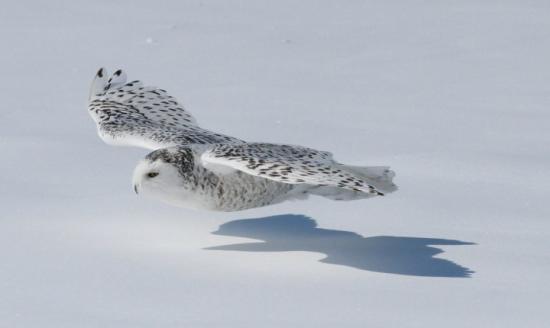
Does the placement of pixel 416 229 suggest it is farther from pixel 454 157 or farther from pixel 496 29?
pixel 496 29

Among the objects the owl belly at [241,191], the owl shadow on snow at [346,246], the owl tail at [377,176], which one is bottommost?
the owl shadow on snow at [346,246]

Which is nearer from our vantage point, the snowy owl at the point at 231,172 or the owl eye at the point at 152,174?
the snowy owl at the point at 231,172

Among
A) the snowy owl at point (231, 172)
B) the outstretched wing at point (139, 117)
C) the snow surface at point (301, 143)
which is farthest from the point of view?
the outstretched wing at point (139, 117)

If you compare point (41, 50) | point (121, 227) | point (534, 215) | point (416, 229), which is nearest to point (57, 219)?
point (121, 227)

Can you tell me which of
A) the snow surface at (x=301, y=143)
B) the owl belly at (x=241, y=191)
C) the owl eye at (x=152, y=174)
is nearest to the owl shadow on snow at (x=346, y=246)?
the snow surface at (x=301, y=143)

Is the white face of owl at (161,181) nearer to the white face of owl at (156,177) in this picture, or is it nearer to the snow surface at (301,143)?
the white face of owl at (156,177)

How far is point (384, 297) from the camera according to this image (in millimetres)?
5574

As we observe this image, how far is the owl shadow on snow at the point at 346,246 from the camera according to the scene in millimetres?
6016

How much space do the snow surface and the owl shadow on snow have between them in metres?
0.02

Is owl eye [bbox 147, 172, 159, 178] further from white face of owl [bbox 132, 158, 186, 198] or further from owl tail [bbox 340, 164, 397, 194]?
owl tail [bbox 340, 164, 397, 194]

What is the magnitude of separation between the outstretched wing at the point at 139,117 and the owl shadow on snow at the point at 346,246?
488 mm

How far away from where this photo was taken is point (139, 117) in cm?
723

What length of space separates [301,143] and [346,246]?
6.88 feet

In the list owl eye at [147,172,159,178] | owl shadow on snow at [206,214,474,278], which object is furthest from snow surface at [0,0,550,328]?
→ owl eye at [147,172,159,178]
